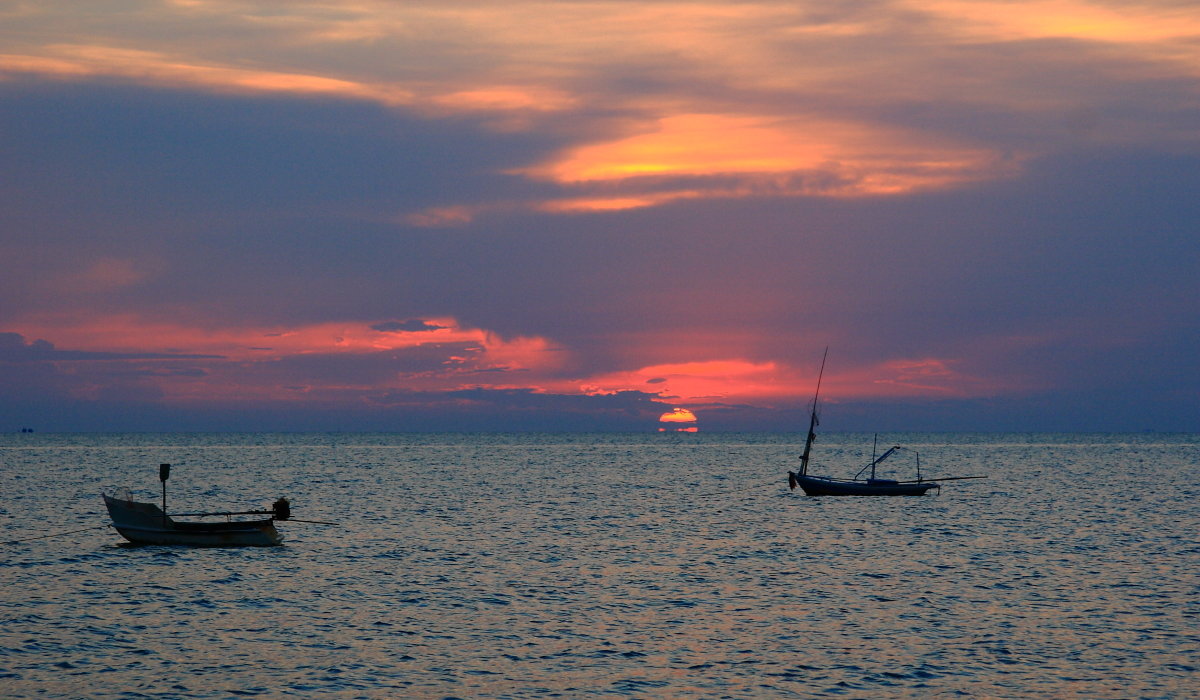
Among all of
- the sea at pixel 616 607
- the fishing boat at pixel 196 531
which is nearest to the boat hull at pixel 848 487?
the sea at pixel 616 607

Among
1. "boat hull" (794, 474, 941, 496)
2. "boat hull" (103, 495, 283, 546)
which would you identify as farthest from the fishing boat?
"boat hull" (794, 474, 941, 496)

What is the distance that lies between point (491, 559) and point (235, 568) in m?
12.8

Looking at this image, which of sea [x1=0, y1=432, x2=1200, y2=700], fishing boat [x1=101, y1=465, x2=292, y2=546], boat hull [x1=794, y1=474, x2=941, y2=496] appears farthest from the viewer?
boat hull [x1=794, y1=474, x2=941, y2=496]

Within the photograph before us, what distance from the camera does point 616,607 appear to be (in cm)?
4472

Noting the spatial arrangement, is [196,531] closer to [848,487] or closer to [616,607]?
Result: [616,607]

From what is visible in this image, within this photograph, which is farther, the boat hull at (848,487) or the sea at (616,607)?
the boat hull at (848,487)

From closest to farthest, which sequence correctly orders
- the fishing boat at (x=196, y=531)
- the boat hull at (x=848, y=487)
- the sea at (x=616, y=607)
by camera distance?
the sea at (x=616, y=607)
the fishing boat at (x=196, y=531)
the boat hull at (x=848, y=487)

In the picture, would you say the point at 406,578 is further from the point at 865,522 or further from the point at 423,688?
the point at 865,522

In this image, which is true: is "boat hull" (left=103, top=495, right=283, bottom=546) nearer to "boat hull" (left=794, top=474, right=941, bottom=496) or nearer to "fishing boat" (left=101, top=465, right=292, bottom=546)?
"fishing boat" (left=101, top=465, right=292, bottom=546)

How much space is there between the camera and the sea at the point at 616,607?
3297 cm

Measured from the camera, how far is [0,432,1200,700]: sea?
33.0 meters

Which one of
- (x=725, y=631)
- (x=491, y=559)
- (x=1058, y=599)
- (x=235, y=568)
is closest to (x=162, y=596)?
(x=235, y=568)

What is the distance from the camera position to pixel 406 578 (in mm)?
52938

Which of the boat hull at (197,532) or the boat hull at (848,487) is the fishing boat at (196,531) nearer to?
the boat hull at (197,532)
